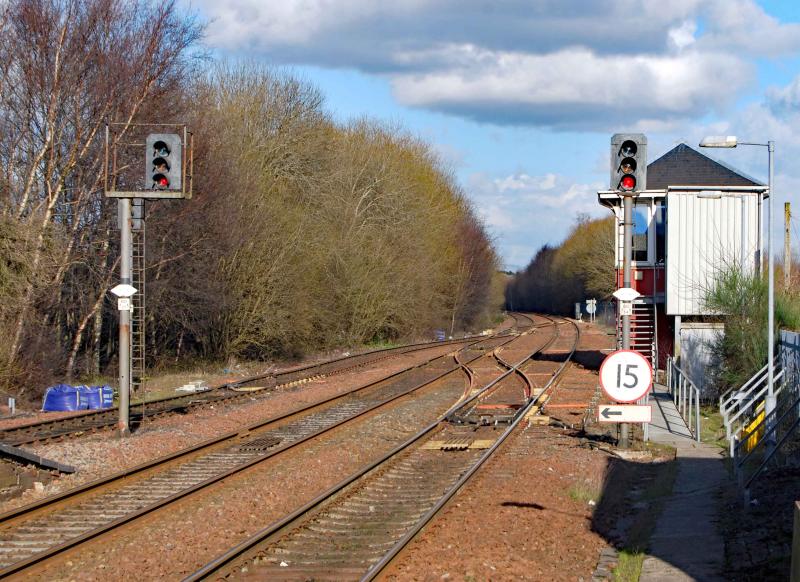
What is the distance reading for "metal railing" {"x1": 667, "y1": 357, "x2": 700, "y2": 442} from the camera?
15375 mm

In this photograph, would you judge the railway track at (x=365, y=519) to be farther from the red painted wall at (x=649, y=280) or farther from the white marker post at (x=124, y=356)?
the red painted wall at (x=649, y=280)

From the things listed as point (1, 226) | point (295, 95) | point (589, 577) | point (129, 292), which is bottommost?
point (589, 577)

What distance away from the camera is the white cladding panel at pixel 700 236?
78.9ft

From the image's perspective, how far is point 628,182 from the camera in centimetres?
1330

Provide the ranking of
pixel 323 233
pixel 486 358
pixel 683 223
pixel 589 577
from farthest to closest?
1. pixel 323 233
2. pixel 486 358
3. pixel 683 223
4. pixel 589 577

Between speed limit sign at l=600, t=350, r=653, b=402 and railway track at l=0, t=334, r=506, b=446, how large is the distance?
8.44 m

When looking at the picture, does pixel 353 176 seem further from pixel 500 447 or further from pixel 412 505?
pixel 412 505

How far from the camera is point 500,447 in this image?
14.5 m

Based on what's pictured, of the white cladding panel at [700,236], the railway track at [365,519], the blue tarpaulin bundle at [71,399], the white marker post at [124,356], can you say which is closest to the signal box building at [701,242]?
the white cladding panel at [700,236]

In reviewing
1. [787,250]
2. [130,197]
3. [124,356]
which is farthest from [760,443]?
[787,250]

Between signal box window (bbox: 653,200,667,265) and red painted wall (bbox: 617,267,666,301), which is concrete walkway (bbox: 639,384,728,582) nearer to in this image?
red painted wall (bbox: 617,267,666,301)

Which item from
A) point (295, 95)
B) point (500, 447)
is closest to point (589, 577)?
point (500, 447)

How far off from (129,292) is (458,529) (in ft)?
28.0

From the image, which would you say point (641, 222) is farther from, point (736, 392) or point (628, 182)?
point (628, 182)
